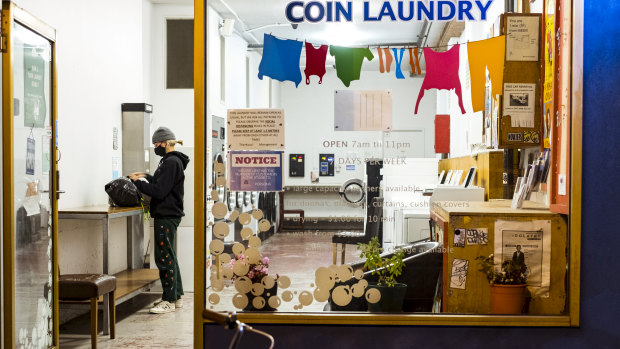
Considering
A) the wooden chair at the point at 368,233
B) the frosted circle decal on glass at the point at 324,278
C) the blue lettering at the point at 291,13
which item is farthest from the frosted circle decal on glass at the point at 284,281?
the blue lettering at the point at 291,13

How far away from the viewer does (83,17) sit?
5.86 m

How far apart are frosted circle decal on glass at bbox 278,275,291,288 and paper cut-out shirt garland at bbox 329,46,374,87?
97 centimetres

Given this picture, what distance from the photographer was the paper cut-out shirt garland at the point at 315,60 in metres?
3.08

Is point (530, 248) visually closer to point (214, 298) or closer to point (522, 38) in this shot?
point (522, 38)

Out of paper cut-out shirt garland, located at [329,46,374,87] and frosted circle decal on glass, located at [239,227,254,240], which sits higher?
paper cut-out shirt garland, located at [329,46,374,87]

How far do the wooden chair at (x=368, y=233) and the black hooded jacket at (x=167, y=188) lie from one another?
8.87 feet

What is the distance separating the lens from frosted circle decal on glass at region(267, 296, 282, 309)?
3088mm

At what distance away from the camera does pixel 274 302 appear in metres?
3.09

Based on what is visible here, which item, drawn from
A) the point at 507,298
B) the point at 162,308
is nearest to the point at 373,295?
the point at 507,298

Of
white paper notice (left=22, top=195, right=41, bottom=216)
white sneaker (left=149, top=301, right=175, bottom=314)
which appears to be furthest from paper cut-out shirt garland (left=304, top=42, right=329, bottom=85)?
white sneaker (left=149, top=301, right=175, bottom=314)

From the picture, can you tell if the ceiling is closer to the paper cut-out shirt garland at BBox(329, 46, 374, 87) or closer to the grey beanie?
the paper cut-out shirt garland at BBox(329, 46, 374, 87)

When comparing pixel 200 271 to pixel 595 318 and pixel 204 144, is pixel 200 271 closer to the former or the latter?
pixel 204 144

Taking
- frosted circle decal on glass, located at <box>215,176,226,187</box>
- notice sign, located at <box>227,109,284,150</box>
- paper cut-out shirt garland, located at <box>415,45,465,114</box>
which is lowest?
frosted circle decal on glass, located at <box>215,176,226,187</box>

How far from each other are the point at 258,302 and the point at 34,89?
Answer: 78.9 inches
